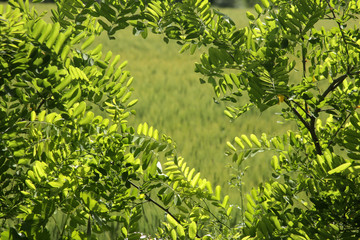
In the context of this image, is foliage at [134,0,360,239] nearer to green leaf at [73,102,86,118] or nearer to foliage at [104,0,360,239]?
foliage at [104,0,360,239]

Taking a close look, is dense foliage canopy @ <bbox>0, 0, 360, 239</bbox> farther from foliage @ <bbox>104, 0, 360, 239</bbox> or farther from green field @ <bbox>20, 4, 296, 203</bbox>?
green field @ <bbox>20, 4, 296, 203</bbox>

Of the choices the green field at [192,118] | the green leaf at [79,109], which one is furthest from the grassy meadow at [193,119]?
the green leaf at [79,109]

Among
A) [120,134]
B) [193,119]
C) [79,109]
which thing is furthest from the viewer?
[193,119]

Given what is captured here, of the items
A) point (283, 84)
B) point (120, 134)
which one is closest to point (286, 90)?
point (283, 84)

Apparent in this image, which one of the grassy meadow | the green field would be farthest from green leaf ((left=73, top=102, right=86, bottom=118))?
the grassy meadow

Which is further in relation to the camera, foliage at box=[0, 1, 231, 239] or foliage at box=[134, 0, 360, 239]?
foliage at box=[134, 0, 360, 239]

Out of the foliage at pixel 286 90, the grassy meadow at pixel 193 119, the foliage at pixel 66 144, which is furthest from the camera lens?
the grassy meadow at pixel 193 119

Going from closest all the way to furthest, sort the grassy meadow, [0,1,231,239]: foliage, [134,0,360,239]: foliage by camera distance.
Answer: [0,1,231,239]: foliage < [134,0,360,239]: foliage < the grassy meadow

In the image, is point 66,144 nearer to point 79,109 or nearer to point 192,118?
point 79,109

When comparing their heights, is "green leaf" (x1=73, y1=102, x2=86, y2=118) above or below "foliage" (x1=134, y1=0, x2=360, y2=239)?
below

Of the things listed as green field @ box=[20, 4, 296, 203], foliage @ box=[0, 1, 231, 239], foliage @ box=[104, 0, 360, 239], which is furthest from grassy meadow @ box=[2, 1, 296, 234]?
foliage @ box=[0, 1, 231, 239]

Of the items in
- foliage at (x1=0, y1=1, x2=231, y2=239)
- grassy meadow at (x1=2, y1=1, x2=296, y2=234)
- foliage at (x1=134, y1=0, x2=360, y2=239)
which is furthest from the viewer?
grassy meadow at (x1=2, y1=1, x2=296, y2=234)

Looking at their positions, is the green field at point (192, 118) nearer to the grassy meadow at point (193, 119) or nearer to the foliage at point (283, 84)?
the grassy meadow at point (193, 119)

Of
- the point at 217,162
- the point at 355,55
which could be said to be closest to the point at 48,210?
the point at 355,55
